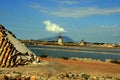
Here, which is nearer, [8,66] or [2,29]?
[8,66]

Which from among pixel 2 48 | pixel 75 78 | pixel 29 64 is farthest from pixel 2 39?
pixel 75 78

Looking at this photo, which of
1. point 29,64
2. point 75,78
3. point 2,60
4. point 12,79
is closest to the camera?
point 12,79

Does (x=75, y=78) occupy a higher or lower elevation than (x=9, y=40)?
lower

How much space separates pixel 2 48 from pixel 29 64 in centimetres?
267

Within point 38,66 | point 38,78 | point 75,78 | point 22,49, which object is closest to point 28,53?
point 22,49

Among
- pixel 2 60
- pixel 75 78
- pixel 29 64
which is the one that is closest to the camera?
pixel 75 78

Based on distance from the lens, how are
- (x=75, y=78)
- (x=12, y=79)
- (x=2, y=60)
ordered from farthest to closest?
1. (x=2, y=60)
2. (x=75, y=78)
3. (x=12, y=79)

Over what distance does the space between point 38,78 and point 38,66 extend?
28.1ft

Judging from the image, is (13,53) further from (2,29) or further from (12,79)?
(12,79)

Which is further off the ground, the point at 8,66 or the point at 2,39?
the point at 2,39

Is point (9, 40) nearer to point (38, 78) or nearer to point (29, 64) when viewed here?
point (29, 64)

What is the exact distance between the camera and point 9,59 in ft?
96.3

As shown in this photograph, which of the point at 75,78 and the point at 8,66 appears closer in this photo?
the point at 75,78

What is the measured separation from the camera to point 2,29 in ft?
107
